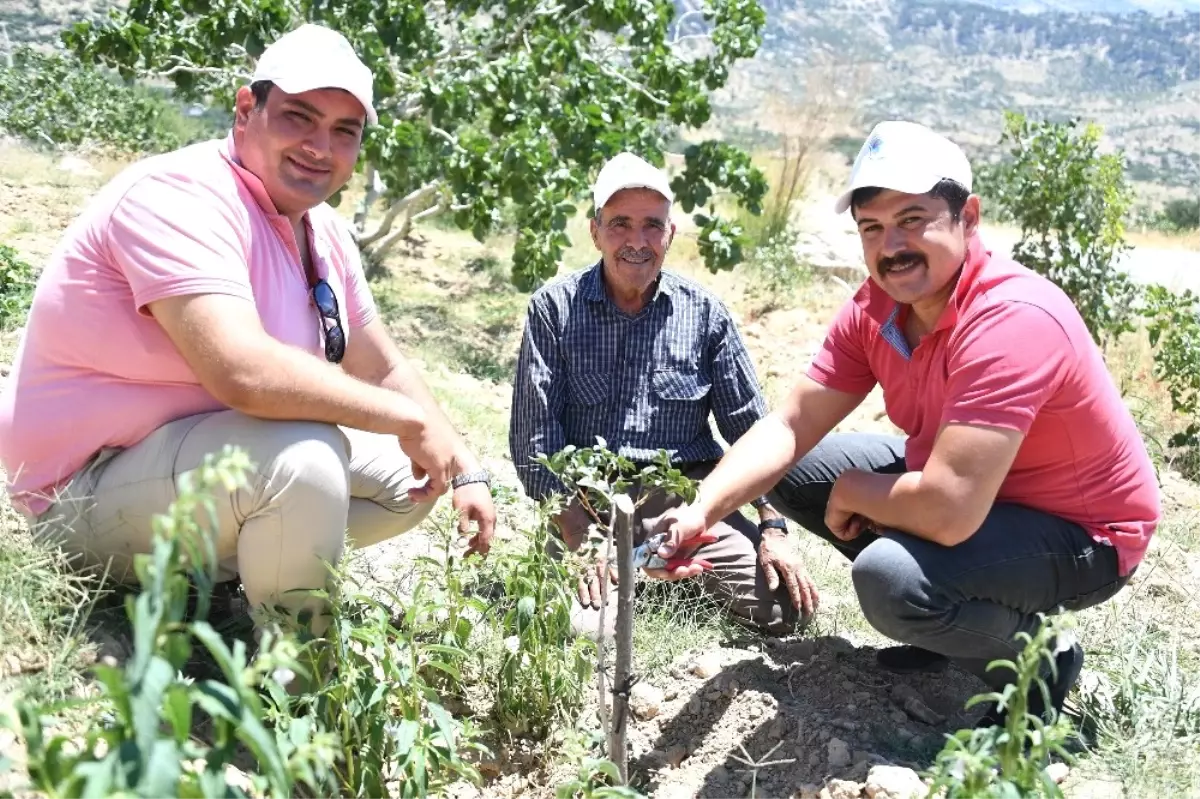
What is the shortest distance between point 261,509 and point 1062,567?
1.70m

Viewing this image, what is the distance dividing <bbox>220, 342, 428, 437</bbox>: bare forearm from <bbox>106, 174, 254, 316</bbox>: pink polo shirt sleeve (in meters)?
0.15

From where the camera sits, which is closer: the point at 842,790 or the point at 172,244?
the point at 172,244

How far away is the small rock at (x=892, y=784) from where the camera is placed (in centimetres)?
230

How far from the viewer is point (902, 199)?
2510mm

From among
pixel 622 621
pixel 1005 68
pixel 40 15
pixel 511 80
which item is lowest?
pixel 622 621

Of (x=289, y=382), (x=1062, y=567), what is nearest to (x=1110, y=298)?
(x=1062, y=567)

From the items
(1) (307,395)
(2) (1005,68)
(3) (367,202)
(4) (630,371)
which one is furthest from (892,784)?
(2) (1005,68)

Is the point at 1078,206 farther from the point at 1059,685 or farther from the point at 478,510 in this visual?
the point at 478,510

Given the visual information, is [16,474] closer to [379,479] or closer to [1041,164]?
[379,479]

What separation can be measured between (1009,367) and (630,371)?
134cm

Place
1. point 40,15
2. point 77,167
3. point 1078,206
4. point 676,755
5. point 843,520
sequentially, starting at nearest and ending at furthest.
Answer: point 676,755 → point 843,520 → point 1078,206 → point 77,167 → point 40,15

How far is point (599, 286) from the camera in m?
3.52

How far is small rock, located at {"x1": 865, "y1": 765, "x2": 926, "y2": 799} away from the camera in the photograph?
230 centimetres

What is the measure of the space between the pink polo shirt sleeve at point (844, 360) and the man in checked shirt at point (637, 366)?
56 centimetres
